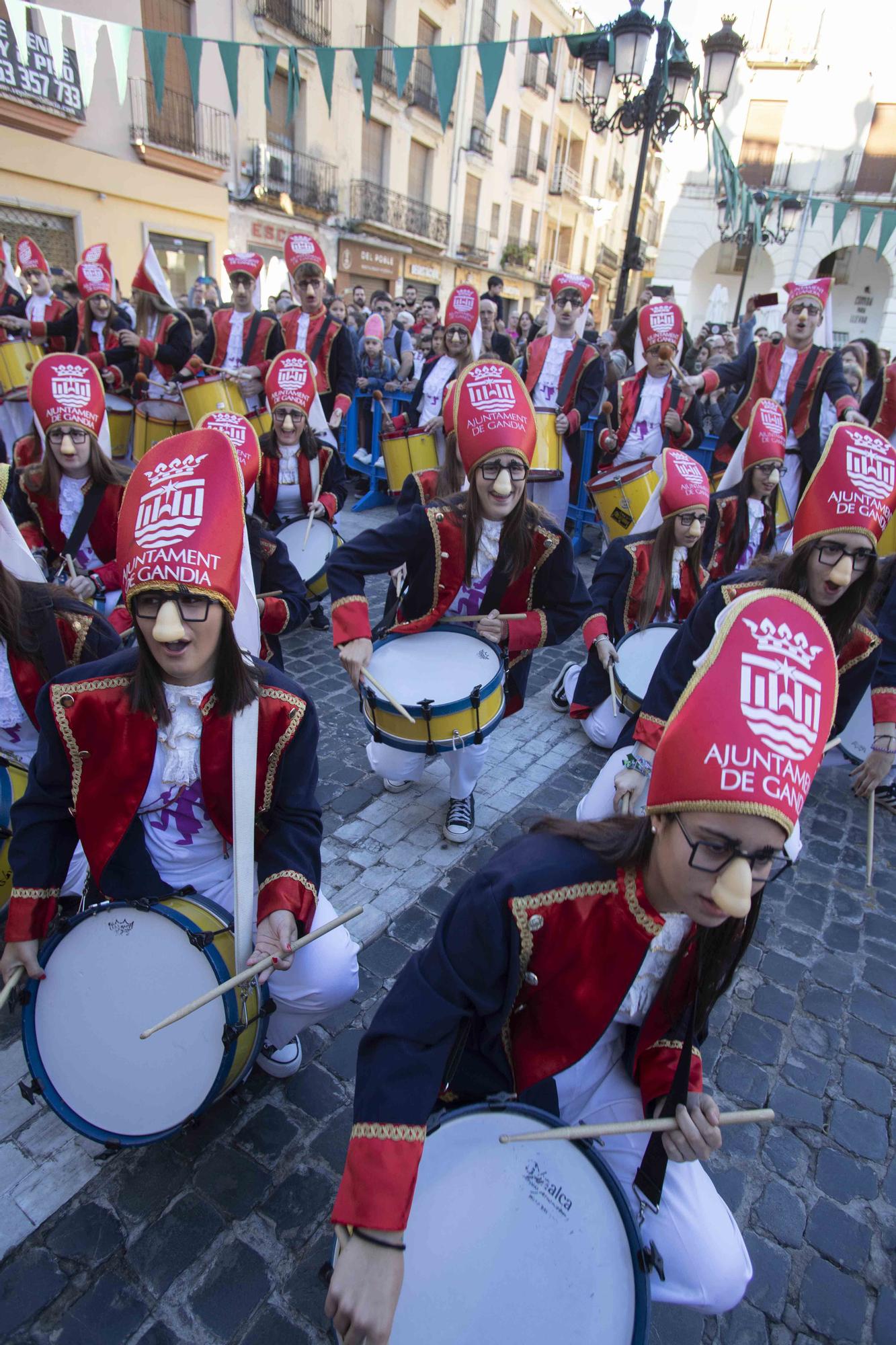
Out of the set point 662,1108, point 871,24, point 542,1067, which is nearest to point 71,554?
point 542,1067

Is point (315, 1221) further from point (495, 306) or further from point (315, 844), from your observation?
point (495, 306)

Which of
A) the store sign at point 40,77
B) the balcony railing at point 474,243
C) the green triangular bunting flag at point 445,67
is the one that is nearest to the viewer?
the green triangular bunting flag at point 445,67

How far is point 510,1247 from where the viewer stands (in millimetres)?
1553

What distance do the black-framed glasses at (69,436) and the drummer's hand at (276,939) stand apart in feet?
10.5

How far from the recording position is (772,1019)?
310 centimetres

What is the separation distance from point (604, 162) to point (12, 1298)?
178 feet

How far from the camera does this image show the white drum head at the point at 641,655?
3.91 meters

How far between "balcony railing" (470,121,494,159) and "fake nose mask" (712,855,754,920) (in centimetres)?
3499

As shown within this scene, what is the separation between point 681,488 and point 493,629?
1522mm

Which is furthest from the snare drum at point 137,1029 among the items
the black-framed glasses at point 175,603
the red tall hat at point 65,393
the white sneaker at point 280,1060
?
the red tall hat at point 65,393

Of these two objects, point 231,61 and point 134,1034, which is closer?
point 134,1034

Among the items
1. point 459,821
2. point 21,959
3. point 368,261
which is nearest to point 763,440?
point 459,821

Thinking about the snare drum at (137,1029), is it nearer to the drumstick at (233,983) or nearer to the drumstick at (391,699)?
the drumstick at (233,983)

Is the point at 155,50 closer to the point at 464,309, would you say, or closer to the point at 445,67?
the point at 445,67
